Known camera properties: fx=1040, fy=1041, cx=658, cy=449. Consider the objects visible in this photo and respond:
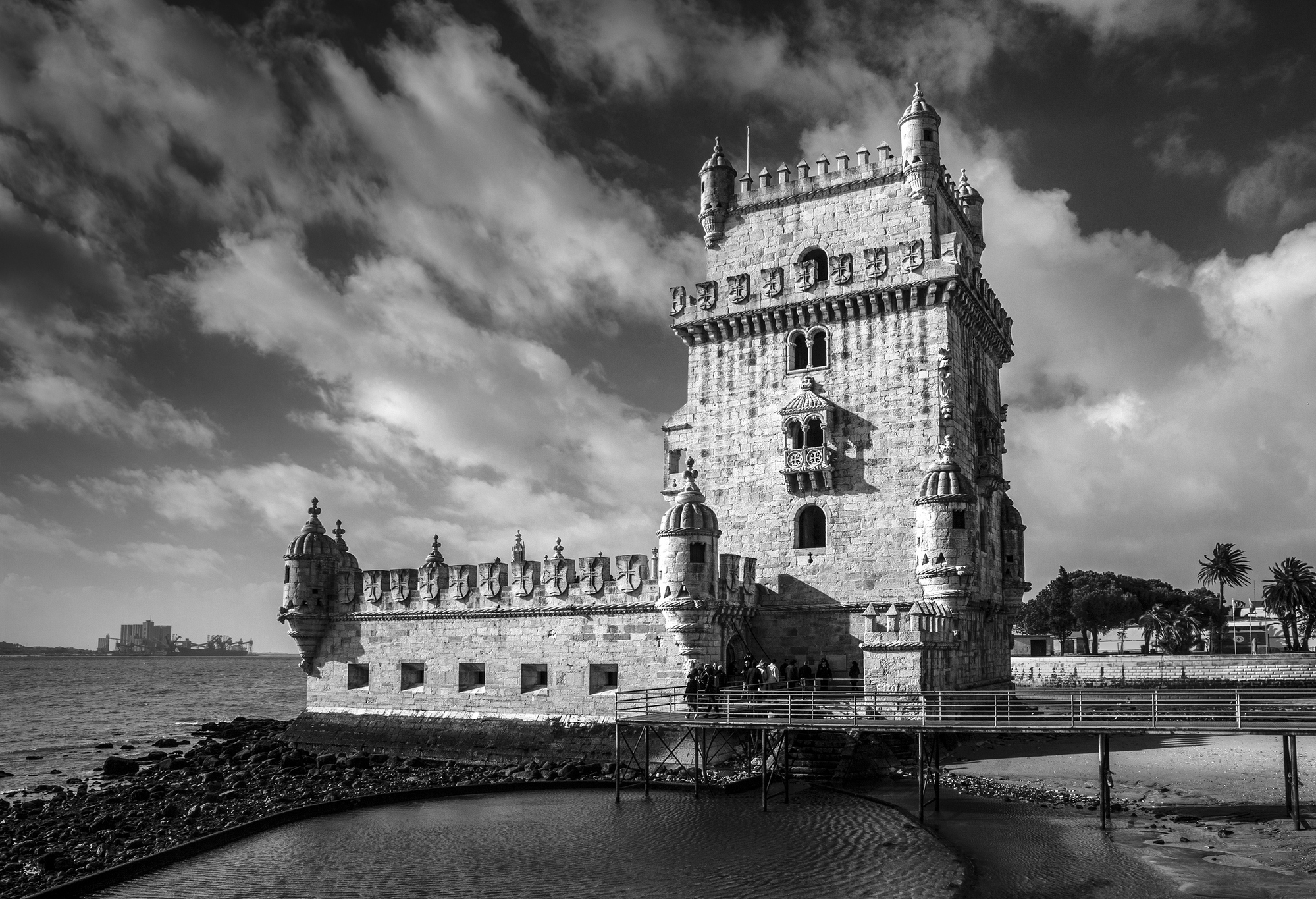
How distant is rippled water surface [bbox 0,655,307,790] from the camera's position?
44188 mm

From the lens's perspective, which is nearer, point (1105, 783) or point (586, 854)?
point (586, 854)

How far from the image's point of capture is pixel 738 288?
3469cm

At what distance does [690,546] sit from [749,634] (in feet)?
14.8

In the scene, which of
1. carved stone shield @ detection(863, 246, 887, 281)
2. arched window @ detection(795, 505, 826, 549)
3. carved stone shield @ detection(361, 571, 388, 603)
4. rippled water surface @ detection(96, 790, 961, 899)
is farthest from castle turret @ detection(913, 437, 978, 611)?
carved stone shield @ detection(361, 571, 388, 603)

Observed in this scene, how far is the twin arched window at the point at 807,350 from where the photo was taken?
33688 millimetres

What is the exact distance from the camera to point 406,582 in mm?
34844

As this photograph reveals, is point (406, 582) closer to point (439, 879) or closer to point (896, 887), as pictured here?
point (439, 879)

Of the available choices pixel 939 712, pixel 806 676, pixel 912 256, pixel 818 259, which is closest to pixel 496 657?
pixel 806 676

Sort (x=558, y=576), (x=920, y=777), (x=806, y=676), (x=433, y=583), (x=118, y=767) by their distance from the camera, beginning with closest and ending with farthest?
(x=920, y=777) → (x=806, y=676) → (x=558, y=576) → (x=433, y=583) → (x=118, y=767)

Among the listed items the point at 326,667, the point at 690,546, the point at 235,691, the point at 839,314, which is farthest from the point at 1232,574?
the point at 235,691

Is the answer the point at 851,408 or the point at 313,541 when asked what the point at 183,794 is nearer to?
the point at 313,541

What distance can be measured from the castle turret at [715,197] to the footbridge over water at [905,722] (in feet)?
52.5

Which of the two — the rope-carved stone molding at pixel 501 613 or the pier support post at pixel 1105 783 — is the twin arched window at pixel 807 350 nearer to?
the rope-carved stone molding at pixel 501 613

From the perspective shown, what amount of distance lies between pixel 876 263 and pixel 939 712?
573 inches
